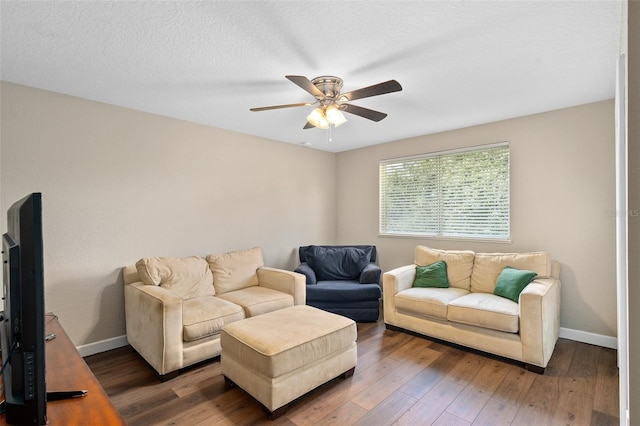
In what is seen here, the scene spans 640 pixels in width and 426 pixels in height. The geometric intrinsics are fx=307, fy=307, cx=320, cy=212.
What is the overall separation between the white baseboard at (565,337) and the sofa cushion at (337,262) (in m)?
2.27

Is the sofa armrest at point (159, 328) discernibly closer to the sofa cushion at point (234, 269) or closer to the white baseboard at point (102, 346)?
the white baseboard at point (102, 346)

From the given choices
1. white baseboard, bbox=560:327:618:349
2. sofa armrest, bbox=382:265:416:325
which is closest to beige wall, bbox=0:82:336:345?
sofa armrest, bbox=382:265:416:325

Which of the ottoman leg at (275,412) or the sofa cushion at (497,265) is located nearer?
the ottoman leg at (275,412)

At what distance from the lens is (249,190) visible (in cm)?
415

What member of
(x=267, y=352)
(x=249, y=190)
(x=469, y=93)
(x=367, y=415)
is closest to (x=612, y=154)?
(x=469, y=93)

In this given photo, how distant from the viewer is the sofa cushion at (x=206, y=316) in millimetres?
2551

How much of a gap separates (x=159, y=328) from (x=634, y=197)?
2.79 m

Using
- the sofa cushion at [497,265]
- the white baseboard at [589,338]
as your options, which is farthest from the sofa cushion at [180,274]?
the white baseboard at [589,338]

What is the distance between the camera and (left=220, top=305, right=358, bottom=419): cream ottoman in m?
2.00

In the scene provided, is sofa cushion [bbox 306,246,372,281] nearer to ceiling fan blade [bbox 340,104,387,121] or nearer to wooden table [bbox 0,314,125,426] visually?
ceiling fan blade [bbox 340,104,387,121]

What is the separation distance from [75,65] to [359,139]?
323 centimetres

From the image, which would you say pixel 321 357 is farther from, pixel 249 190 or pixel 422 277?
pixel 249 190

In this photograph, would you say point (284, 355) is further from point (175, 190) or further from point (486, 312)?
point (175, 190)

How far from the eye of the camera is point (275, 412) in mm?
2002
